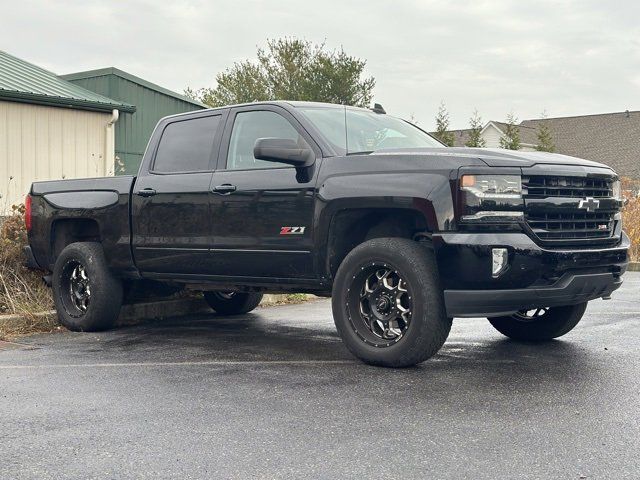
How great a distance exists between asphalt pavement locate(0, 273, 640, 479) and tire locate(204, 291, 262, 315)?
1.82 m

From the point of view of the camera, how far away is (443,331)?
586 cm

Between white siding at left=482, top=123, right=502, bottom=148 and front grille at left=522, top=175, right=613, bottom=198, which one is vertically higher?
white siding at left=482, top=123, right=502, bottom=148

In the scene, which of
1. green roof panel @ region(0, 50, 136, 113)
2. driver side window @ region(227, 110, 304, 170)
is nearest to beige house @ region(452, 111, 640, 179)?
Answer: green roof panel @ region(0, 50, 136, 113)

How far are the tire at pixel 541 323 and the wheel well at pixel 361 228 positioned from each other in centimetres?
142

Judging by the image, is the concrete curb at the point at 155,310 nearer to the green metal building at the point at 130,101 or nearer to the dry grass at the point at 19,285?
the dry grass at the point at 19,285

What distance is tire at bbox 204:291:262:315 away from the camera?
953 cm

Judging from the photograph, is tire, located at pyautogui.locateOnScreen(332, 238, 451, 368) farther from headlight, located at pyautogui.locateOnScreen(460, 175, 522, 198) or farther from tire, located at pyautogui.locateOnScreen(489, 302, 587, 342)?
tire, located at pyautogui.locateOnScreen(489, 302, 587, 342)

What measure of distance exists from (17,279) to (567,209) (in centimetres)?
589

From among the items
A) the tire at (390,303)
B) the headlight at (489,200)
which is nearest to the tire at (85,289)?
the tire at (390,303)

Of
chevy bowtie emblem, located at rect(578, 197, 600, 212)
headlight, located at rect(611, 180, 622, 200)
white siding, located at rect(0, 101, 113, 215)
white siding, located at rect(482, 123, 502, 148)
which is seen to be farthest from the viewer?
white siding, located at rect(482, 123, 502, 148)

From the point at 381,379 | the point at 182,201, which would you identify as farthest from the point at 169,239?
the point at 381,379

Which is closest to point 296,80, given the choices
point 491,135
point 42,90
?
point 491,135

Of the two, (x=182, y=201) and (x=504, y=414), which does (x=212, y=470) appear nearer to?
(x=504, y=414)

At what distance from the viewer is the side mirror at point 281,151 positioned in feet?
20.9
